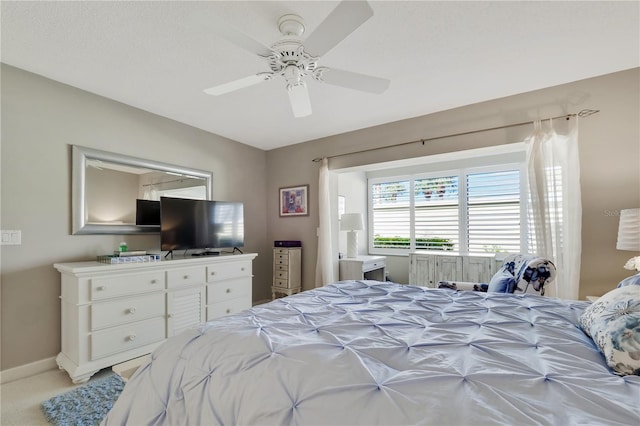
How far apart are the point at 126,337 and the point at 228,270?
1.14 meters

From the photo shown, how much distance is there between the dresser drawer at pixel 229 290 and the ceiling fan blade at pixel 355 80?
2436mm

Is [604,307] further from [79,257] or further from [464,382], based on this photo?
[79,257]

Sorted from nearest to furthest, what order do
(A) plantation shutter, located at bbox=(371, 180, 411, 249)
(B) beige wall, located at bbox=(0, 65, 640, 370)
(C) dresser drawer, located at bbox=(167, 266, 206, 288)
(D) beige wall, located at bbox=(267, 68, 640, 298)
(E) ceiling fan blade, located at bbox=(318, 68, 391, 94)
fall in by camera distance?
(E) ceiling fan blade, located at bbox=(318, 68, 391, 94), (B) beige wall, located at bbox=(0, 65, 640, 370), (D) beige wall, located at bbox=(267, 68, 640, 298), (C) dresser drawer, located at bbox=(167, 266, 206, 288), (A) plantation shutter, located at bbox=(371, 180, 411, 249)

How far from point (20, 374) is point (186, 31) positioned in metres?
2.96

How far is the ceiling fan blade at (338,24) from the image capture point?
4.33ft

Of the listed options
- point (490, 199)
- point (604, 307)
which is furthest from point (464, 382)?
point (490, 199)

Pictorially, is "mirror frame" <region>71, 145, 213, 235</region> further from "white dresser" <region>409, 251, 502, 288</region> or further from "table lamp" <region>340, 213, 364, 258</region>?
"white dresser" <region>409, 251, 502, 288</region>

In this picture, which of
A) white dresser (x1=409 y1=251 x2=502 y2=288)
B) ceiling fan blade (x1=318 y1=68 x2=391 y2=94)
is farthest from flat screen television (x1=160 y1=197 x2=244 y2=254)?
white dresser (x1=409 y1=251 x2=502 y2=288)

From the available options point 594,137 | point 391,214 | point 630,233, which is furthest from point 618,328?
point 391,214

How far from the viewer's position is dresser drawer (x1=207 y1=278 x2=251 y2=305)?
3.21 metres

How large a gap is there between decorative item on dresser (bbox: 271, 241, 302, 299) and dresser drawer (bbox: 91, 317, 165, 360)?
1740 millimetres

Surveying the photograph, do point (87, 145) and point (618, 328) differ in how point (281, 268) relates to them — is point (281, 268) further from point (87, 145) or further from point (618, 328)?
point (618, 328)

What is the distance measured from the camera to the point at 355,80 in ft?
6.49

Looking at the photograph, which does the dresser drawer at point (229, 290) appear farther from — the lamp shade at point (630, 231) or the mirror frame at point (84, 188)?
the lamp shade at point (630, 231)
